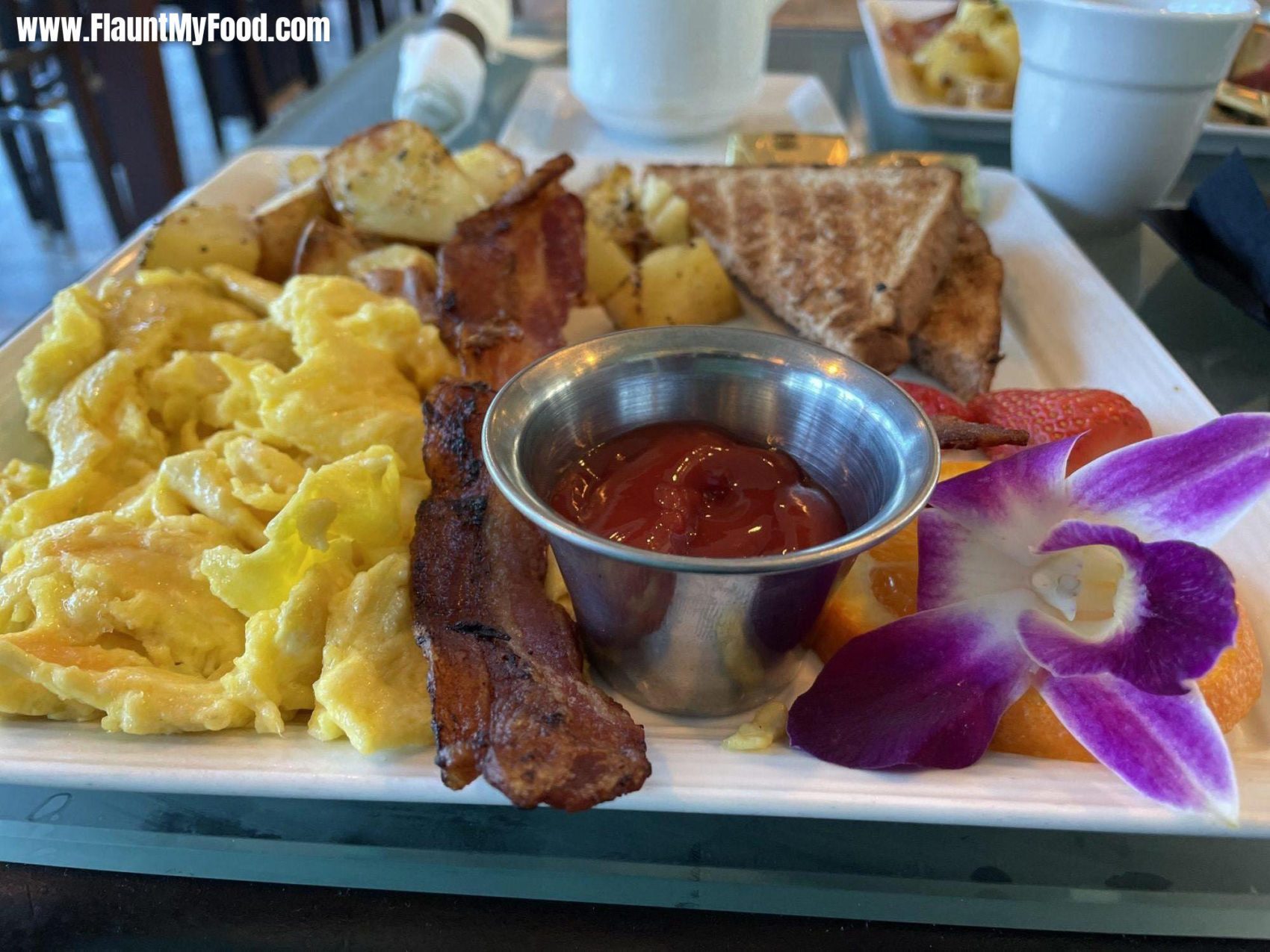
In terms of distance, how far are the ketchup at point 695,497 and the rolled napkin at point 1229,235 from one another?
56.2 inches

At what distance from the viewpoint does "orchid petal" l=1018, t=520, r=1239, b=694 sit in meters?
0.98

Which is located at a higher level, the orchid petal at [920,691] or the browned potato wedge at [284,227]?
the browned potato wedge at [284,227]

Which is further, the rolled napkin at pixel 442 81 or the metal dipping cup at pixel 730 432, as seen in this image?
the rolled napkin at pixel 442 81

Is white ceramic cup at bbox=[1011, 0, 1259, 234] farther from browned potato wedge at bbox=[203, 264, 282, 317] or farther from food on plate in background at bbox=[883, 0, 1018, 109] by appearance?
browned potato wedge at bbox=[203, 264, 282, 317]

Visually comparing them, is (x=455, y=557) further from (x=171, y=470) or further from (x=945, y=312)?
(x=945, y=312)

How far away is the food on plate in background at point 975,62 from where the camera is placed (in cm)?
298

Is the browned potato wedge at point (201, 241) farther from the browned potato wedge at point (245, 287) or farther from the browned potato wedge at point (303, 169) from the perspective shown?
the browned potato wedge at point (303, 169)

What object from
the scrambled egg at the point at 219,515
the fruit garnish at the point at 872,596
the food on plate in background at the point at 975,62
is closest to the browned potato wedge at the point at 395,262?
the scrambled egg at the point at 219,515

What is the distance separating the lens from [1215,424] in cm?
114

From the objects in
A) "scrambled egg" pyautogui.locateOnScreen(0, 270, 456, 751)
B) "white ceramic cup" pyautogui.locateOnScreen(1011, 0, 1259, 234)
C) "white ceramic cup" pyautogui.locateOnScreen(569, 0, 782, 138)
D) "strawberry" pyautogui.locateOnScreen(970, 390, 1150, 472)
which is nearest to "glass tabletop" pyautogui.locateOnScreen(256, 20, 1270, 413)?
"white ceramic cup" pyautogui.locateOnScreen(1011, 0, 1259, 234)

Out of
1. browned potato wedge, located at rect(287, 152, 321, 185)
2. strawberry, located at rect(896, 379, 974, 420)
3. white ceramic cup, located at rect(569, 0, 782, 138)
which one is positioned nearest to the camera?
strawberry, located at rect(896, 379, 974, 420)

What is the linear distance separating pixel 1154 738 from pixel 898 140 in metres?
2.64

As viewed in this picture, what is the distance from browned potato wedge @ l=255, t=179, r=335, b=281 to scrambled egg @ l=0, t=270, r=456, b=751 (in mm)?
254

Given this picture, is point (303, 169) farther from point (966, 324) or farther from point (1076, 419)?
point (1076, 419)
